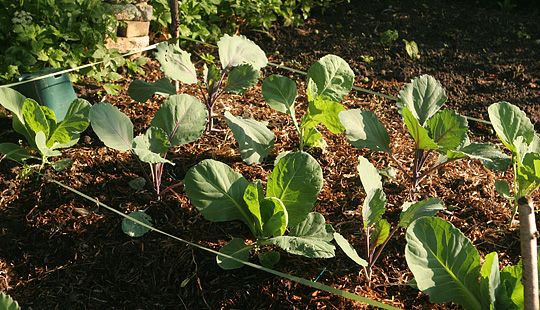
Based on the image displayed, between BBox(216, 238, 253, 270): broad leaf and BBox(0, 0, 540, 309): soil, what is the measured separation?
0.10 meters

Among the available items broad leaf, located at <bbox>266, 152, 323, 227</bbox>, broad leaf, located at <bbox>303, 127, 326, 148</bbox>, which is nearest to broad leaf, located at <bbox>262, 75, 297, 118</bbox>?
broad leaf, located at <bbox>303, 127, 326, 148</bbox>

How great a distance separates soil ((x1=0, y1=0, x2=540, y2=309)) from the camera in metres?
1.80

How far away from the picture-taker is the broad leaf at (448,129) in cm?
195

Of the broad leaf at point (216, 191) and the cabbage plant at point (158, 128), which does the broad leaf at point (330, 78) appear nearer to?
the cabbage plant at point (158, 128)

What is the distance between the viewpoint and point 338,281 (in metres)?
1.84

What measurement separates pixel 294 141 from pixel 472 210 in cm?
96

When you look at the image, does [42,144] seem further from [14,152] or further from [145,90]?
[145,90]

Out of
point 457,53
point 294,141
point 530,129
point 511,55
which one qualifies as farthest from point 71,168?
point 511,55

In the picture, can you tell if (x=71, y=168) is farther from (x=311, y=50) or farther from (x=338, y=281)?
(x=311, y=50)

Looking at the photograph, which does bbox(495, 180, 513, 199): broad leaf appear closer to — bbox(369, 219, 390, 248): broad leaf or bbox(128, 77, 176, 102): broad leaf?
bbox(369, 219, 390, 248): broad leaf

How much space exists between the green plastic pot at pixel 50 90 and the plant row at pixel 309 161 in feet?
0.91

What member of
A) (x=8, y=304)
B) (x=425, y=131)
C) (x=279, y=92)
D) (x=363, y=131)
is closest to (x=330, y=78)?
(x=279, y=92)

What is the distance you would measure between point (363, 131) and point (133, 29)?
72.1 inches

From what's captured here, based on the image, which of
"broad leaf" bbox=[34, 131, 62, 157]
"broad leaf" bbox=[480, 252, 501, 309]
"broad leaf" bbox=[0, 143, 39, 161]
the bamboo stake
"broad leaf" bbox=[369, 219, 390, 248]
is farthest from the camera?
"broad leaf" bbox=[0, 143, 39, 161]
